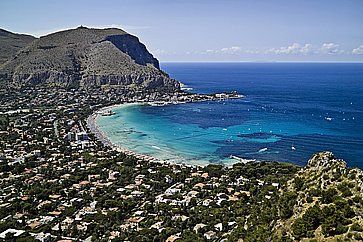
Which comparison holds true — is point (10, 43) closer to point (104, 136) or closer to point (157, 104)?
point (157, 104)

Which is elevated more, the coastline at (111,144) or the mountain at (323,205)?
the mountain at (323,205)

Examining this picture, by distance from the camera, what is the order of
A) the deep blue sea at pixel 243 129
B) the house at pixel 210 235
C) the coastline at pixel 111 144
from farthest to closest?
the deep blue sea at pixel 243 129
the coastline at pixel 111 144
the house at pixel 210 235

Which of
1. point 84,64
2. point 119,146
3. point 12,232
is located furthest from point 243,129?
point 84,64

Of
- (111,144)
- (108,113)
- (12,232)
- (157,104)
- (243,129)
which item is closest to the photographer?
(12,232)

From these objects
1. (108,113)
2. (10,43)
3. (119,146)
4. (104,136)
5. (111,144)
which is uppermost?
(10,43)

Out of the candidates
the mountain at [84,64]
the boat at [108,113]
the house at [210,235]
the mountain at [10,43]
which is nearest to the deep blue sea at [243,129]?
the boat at [108,113]

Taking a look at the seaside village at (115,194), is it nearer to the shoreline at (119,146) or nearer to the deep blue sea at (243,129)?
the shoreline at (119,146)
